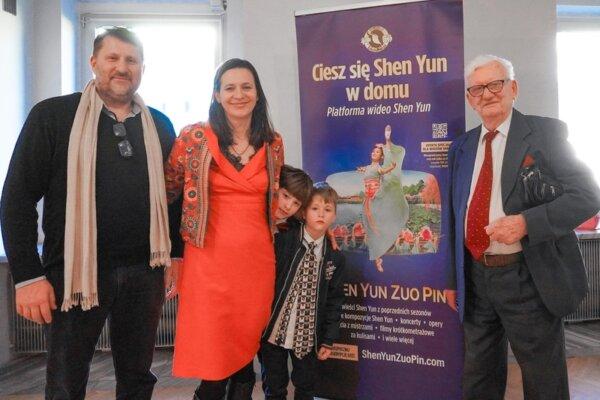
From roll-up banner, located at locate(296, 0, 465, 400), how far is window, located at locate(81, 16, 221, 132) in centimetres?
186

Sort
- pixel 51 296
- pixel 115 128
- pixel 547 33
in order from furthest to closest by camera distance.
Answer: pixel 547 33 → pixel 115 128 → pixel 51 296

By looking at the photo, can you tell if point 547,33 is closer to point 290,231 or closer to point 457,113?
point 457,113

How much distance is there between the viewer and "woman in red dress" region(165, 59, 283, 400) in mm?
1732

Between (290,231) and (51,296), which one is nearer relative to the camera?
(51,296)

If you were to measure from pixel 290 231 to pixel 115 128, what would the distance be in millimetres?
812

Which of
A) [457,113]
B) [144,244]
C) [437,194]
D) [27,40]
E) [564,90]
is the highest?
[27,40]

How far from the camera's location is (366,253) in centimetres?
235

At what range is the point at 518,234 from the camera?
1630mm

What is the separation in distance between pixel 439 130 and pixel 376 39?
20.9 inches

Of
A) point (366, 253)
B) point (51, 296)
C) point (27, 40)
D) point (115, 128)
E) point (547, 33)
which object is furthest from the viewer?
point (27, 40)

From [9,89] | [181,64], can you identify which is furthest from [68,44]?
[181,64]

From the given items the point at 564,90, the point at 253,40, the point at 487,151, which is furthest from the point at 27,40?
the point at 564,90

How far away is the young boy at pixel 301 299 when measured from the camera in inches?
79.2

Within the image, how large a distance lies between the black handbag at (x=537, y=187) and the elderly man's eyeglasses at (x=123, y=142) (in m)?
1.39
